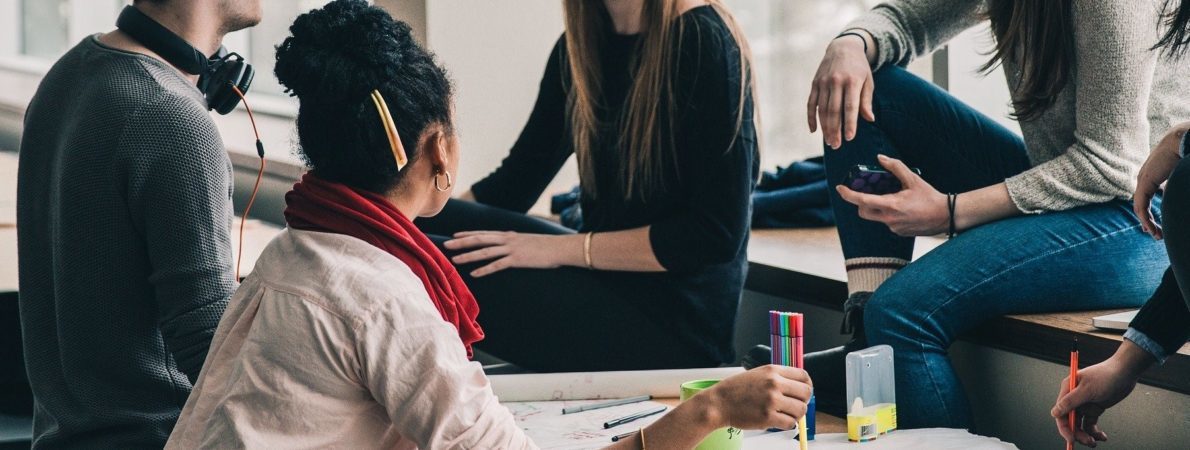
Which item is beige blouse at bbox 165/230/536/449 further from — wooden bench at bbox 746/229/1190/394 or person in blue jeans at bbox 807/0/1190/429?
wooden bench at bbox 746/229/1190/394

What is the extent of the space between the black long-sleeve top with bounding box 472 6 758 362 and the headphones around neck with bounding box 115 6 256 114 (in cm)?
60

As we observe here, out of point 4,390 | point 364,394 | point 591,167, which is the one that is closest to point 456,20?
point 591,167

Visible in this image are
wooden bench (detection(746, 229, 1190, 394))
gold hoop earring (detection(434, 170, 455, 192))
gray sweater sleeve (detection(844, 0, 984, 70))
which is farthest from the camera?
gray sweater sleeve (detection(844, 0, 984, 70))

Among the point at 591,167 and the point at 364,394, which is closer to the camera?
the point at 364,394

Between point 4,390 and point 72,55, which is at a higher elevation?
point 72,55

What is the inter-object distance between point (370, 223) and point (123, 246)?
0.38 meters

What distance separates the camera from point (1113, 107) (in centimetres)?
140

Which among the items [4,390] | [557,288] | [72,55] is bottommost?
[4,390]

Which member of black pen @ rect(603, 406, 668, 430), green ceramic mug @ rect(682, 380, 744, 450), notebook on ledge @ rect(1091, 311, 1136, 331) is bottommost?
black pen @ rect(603, 406, 668, 430)

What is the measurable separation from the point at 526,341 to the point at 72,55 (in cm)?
80

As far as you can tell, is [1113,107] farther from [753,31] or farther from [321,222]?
[753,31]

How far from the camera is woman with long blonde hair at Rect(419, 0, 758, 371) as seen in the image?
172cm

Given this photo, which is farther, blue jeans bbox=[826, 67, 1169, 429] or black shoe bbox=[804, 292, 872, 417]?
black shoe bbox=[804, 292, 872, 417]

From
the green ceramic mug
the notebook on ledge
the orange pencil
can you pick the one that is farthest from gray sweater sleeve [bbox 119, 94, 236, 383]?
the notebook on ledge
